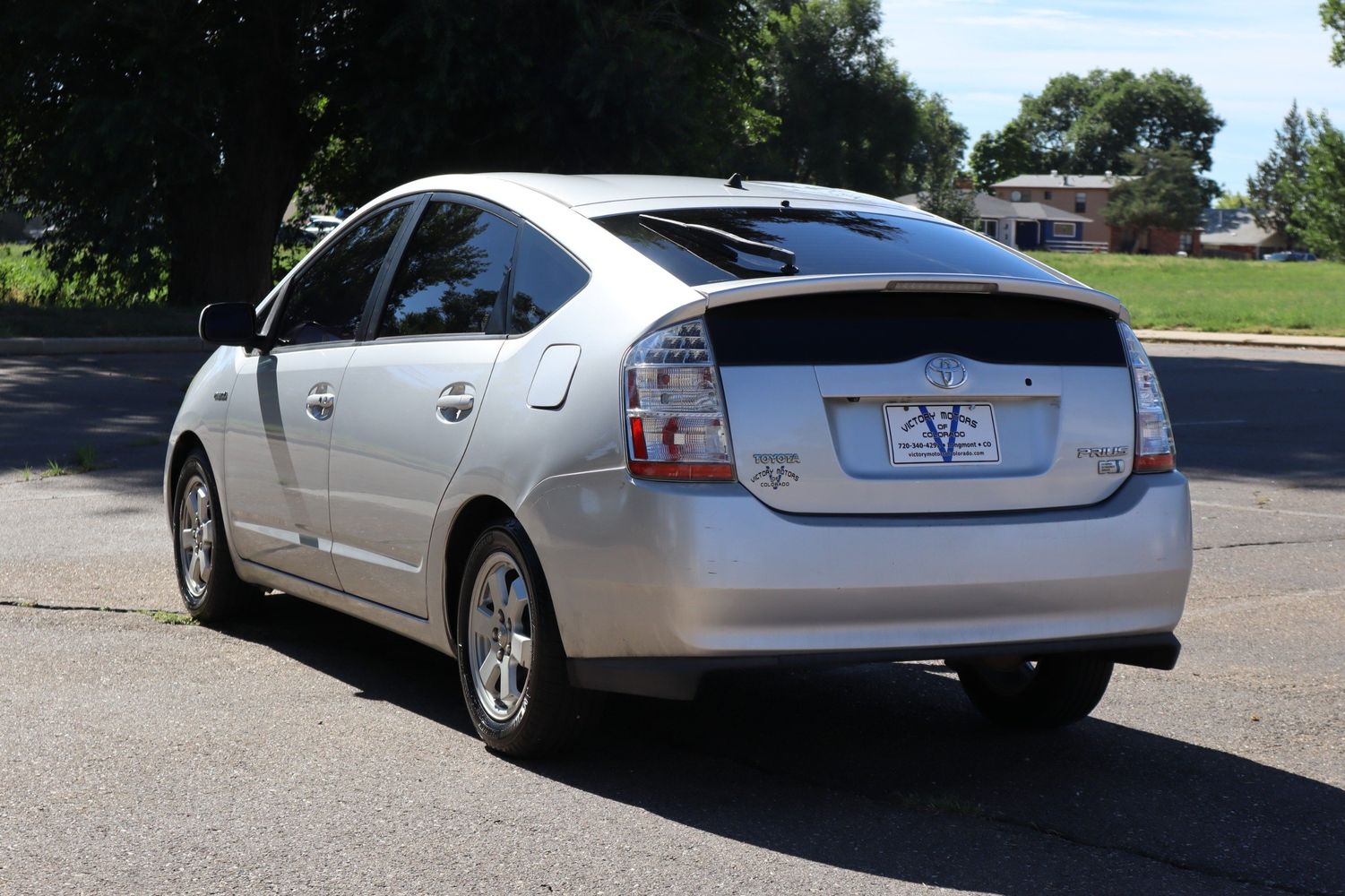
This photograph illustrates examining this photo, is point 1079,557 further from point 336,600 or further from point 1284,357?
point 1284,357

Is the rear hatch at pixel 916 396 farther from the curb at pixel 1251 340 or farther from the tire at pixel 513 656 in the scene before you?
the curb at pixel 1251 340

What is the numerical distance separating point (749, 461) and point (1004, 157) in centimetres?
17984

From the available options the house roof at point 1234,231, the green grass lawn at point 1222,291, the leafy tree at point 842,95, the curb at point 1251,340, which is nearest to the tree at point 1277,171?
the house roof at point 1234,231

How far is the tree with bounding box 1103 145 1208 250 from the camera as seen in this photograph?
138m

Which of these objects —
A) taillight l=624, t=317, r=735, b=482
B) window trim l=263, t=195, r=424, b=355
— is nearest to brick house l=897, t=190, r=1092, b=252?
window trim l=263, t=195, r=424, b=355

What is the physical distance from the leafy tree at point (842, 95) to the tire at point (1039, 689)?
238 feet

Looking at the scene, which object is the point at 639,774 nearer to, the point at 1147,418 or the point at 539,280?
the point at 539,280

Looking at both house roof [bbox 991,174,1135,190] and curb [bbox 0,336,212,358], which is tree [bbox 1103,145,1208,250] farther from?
curb [bbox 0,336,212,358]

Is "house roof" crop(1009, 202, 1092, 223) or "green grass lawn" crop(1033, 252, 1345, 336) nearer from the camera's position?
"green grass lawn" crop(1033, 252, 1345, 336)

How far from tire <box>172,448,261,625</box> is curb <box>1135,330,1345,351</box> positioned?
26.0 metres

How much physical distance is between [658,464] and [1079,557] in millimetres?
1141

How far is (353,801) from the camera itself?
424 centimetres

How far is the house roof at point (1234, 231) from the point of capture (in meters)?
A: 161

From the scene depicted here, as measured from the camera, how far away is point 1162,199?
13762 centimetres
